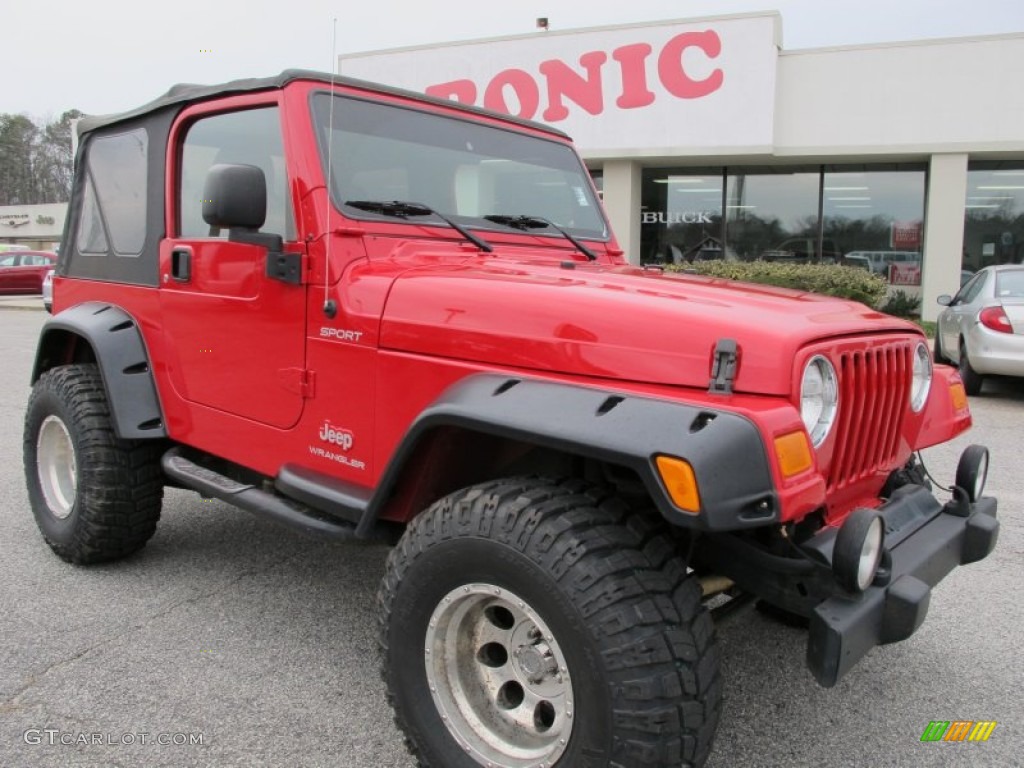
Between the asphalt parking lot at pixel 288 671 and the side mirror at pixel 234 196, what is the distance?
1579mm

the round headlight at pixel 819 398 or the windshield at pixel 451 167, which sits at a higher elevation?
the windshield at pixel 451 167

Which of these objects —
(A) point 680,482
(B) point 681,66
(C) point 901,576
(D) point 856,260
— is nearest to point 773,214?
(D) point 856,260

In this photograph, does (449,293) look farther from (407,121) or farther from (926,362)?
(926,362)

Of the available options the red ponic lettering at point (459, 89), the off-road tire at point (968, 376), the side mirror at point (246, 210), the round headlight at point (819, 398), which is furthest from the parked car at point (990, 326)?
the red ponic lettering at point (459, 89)

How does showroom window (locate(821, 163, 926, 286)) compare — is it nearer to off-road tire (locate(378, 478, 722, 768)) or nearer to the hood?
the hood

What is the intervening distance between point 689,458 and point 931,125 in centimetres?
1415

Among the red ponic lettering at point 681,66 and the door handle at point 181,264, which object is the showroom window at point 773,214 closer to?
the red ponic lettering at point 681,66

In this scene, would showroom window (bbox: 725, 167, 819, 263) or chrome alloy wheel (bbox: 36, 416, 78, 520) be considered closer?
chrome alloy wheel (bbox: 36, 416, 78, 520)

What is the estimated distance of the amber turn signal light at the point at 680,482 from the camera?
176 cm

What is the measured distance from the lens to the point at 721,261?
49.8 feet

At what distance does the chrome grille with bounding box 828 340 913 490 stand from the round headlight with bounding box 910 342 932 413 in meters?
0.13

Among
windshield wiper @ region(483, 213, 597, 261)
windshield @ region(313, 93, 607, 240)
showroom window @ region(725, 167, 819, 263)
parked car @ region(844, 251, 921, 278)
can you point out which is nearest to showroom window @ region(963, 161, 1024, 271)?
parked car @ region(844, 251, 921, 278)

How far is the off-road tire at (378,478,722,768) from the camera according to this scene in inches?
72.2

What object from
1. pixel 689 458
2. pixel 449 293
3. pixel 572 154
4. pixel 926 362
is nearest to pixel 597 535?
pixel 689 458
